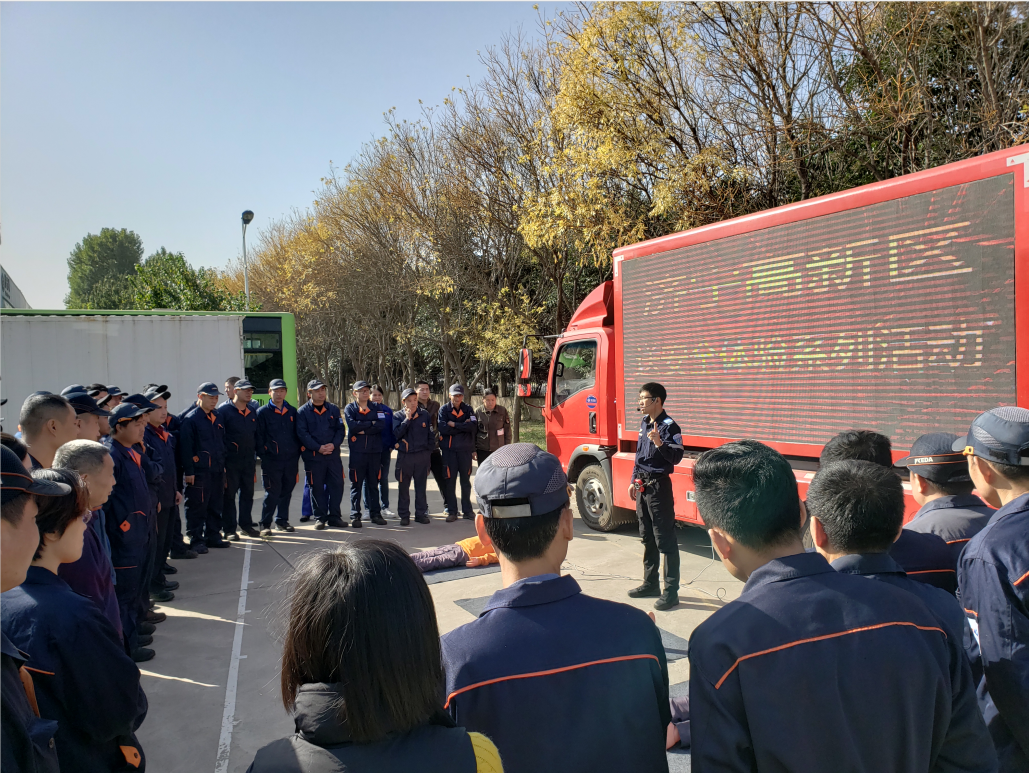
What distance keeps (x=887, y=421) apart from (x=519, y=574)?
14.7ft

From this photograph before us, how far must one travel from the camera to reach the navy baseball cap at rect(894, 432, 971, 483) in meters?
2.86

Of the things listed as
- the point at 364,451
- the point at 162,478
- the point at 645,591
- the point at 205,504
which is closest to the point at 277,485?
the point at 205,504

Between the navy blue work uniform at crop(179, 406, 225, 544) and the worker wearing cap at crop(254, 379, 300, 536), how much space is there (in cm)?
66

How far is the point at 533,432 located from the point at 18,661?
21798 millimetres

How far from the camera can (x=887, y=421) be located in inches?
204

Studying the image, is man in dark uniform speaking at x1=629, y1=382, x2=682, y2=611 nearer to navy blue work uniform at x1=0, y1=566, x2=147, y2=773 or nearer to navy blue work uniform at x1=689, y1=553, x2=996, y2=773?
navy blue work uniform at x1=689, y1=553, x2=996, y2=773

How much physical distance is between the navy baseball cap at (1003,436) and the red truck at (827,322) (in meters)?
2.53

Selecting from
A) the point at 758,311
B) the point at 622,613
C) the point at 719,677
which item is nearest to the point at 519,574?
the point at 622,613

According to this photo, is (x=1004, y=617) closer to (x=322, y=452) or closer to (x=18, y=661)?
(x=18, y=661)

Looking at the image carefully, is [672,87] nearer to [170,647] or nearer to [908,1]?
→ [908,1]

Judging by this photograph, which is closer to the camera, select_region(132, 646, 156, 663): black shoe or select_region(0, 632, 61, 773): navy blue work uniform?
select_region(0, 632, 61, 773): navy blue work uniform

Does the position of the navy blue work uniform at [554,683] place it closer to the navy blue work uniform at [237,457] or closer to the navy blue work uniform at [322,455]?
the navy blue work uniform at [237,457]

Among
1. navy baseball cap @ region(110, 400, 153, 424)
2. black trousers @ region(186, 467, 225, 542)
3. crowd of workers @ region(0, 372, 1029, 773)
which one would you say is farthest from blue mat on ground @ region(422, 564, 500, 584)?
crowd of workers @ region(0, 372, 1029, 773)

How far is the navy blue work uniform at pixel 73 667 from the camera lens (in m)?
2.04
